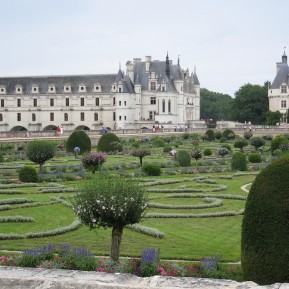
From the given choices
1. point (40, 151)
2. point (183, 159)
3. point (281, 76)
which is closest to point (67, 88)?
point (281, 76)

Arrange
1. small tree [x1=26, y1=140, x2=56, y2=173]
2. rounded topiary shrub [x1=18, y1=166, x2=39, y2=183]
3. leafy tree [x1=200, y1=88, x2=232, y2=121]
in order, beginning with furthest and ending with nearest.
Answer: leafy tree [x1=200, y1=88, x2=232, y2=121] < small tree [x1=26, y1=140, x2=56, y2=173] < rounded topiary shrub [x1=18, y1=166, x2=39, y2=183]

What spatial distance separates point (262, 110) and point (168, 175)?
64568 millimetres

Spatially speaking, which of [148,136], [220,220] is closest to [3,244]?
[220,220]

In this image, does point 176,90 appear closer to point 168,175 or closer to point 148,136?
point 148,136

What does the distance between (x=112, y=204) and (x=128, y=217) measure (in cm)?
52

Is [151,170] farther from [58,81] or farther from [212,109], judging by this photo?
[212,109]

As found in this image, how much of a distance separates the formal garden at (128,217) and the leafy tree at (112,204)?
0.7 inches

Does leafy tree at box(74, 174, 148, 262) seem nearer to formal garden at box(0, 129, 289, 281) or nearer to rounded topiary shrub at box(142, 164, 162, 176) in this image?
formal garden at box(0, 129, 289, 281)

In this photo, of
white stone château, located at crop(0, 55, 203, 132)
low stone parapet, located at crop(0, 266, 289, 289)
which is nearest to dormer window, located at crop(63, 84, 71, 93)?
white stone château, located at crop(0, 55, 203, 132)

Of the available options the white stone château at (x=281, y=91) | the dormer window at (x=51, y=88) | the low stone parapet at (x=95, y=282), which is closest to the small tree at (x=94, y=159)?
the low stone parapet at (x=95, y=282)

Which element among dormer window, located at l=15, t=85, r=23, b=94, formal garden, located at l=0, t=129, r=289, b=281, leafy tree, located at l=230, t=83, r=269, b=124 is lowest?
formal garden, located at l=0, t=129, r=289, b=281

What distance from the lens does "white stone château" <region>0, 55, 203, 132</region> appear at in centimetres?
8038

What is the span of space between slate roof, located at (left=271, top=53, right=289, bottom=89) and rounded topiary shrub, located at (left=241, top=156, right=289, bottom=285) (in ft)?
260

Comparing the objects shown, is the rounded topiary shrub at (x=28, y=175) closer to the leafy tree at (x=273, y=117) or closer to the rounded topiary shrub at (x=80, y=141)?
the rounded topiary shrub at (x=80, y=141)
